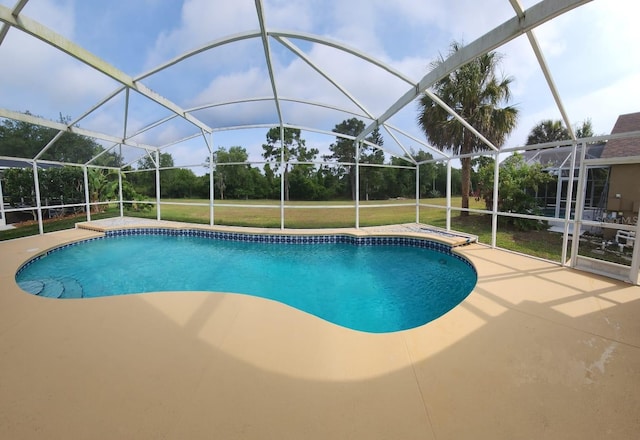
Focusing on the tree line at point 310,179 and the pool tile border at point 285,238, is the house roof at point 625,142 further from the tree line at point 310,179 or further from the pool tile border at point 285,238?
the tree line at point 310,179

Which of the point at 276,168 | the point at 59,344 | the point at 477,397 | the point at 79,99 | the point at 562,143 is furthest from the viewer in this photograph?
the point at 276,168

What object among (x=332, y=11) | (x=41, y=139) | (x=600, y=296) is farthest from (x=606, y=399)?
(x=41, y=139)

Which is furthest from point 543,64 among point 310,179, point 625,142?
point 310,179

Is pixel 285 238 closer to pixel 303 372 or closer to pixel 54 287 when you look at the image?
pixel 54 287

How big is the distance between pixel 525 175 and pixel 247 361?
450 inches

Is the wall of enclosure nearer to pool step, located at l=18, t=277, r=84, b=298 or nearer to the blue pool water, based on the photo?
the blue pool water

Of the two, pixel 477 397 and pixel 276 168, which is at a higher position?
pixel 276 168

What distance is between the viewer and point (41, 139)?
7.85m

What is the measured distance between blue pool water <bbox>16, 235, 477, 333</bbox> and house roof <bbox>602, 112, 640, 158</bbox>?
6.75 metres

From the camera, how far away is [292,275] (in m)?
6.22

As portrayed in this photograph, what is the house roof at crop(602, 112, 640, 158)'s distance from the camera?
8227 millimetres

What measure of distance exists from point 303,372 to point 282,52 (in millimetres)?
6226

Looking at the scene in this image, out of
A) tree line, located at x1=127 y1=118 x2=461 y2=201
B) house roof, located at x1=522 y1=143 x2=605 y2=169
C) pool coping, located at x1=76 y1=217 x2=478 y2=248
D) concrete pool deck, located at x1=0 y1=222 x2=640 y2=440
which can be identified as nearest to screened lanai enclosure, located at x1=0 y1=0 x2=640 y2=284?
house roof, located at x1=522 y1=143 x2=605 y2=169

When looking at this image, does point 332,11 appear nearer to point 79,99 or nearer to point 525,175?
point 79,99
